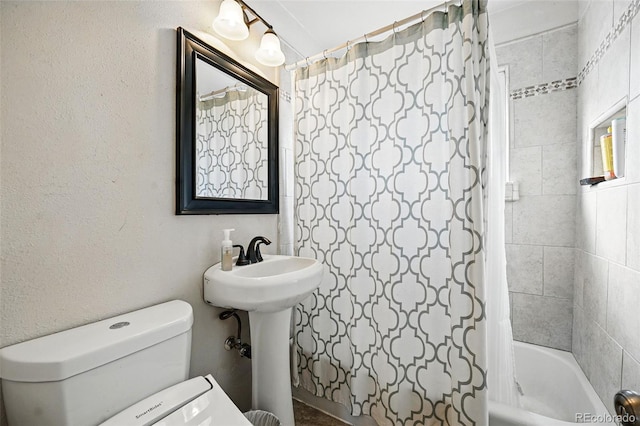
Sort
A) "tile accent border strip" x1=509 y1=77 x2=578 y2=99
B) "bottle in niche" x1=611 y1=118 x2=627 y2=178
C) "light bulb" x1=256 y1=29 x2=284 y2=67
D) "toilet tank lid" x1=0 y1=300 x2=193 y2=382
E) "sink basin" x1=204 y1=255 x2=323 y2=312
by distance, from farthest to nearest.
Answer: "tile accent border strip" x1=509 y1=77 x2=578 y2=99
"light bulb" x1=256 y1=29 x2=284 y2=67
"bottle in niche" x1=611 y1=118 x2=627 y2=178
"sink basin" x1=204 y1=255 x2=323 y2=312
"toilet tank lid" x1=0 y1=300 x2=193 y2=382

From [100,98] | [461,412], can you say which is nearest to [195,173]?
[100,98]

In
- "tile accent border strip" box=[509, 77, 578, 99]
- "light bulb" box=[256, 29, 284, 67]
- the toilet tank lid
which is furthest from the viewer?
"tile accent border strip" box=[509, 77, 578, 99]

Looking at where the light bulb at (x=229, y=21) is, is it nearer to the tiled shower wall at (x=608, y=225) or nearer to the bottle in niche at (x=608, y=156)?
the tiled shower wall at (x=608, y=225)

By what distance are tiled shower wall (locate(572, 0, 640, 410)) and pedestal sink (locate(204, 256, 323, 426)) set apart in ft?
4.23

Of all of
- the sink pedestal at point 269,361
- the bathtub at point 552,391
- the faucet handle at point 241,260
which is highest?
the faucet handle at point 241,260

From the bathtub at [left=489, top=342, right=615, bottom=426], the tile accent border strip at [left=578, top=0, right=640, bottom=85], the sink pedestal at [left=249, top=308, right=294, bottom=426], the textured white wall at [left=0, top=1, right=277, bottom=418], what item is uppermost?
the tile accent border strip at [left=578, top=0, right=640, bottom=85]

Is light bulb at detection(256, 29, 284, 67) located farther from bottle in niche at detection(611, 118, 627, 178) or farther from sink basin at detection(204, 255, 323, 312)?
bottle in niche at detection(611, 118, 627, 178)

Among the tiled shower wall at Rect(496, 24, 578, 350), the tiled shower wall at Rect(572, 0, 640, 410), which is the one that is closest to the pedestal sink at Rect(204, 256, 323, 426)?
the tiled shower wall at Rect(572, 0, 640, 410)

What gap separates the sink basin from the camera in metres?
1.09

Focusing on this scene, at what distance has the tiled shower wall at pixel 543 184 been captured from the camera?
178 cm

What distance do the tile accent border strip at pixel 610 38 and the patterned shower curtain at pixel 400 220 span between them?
1.89 feet

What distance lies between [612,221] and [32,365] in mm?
2172

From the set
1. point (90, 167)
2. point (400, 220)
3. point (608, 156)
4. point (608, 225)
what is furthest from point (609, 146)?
point (90, 167)

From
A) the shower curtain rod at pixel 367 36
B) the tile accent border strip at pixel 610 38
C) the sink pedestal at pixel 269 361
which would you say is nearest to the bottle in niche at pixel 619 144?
the tile accent border strip at pixel 610 38
